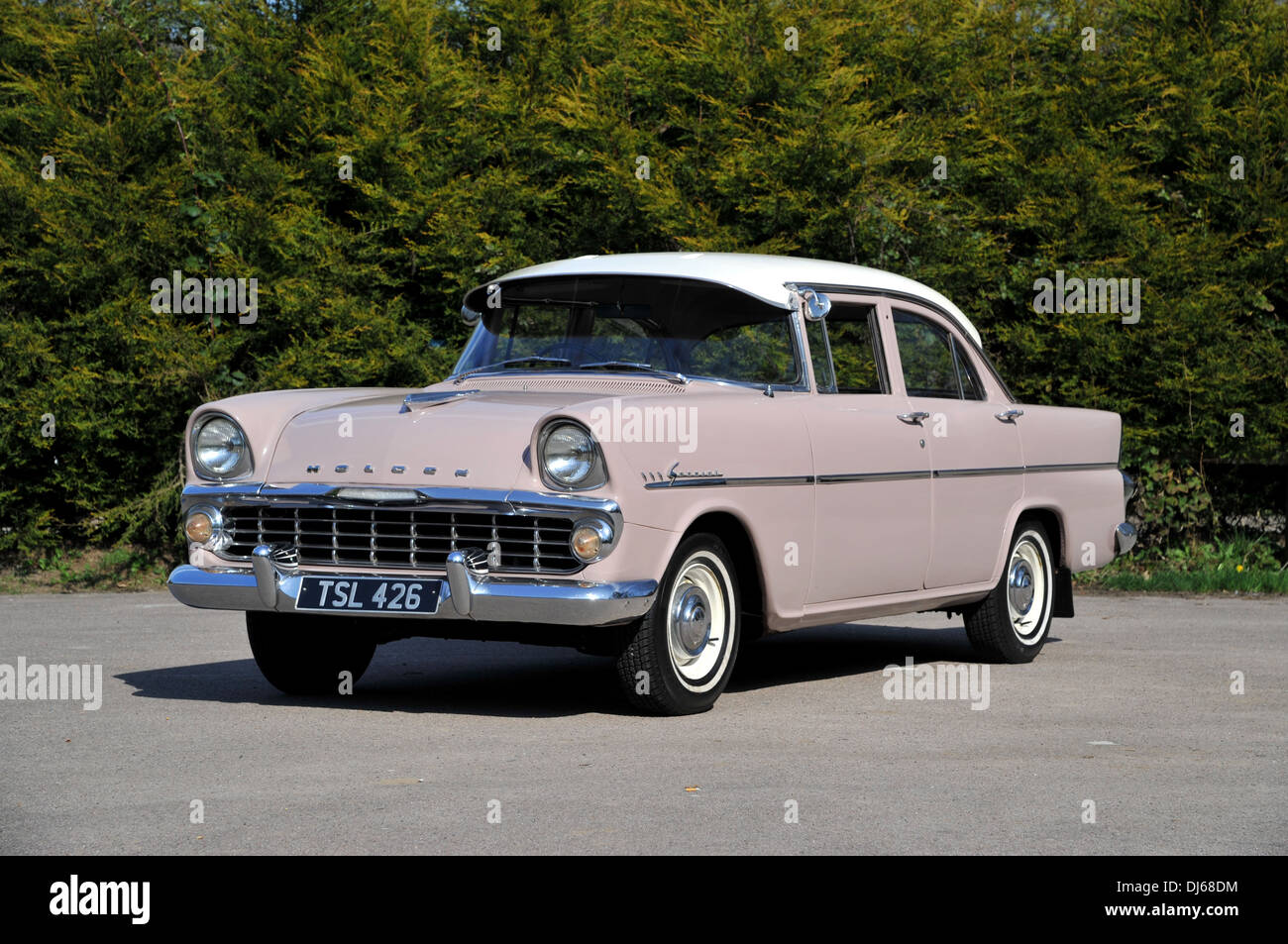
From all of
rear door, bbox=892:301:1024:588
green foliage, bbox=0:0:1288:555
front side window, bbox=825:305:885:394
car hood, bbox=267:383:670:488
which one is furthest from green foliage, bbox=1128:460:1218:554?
car hood, bbox=267:383:670:488

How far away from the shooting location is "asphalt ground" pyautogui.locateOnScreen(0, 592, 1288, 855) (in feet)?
15.6

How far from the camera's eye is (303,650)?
7.42 meters

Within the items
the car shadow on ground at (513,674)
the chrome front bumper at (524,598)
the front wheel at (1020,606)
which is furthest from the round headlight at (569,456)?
the front wheel at (1020,606)

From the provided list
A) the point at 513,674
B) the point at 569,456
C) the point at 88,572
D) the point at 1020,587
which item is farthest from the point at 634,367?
the point at 88,572

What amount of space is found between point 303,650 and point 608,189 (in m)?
6.63

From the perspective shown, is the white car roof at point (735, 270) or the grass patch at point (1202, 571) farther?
the grass patch at point (1202, 571)

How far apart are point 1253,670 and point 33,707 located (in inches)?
225

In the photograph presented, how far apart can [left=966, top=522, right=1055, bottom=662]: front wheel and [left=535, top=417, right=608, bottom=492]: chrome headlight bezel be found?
3.13m

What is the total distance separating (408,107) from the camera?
1320 centimetres

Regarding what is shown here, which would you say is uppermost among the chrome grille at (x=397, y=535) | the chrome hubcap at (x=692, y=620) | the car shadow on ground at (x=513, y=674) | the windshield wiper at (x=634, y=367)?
the windshield wiper at (x=634, y=367)

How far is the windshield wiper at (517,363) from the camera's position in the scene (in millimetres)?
7676

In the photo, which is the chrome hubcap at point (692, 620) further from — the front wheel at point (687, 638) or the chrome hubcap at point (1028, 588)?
the chrome hubcap at point (1028, 588)

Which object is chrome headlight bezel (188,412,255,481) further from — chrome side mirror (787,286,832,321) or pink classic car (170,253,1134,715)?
chrome side mirror (787,286,832,321)

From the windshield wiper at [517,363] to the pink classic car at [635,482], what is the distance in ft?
0.04
